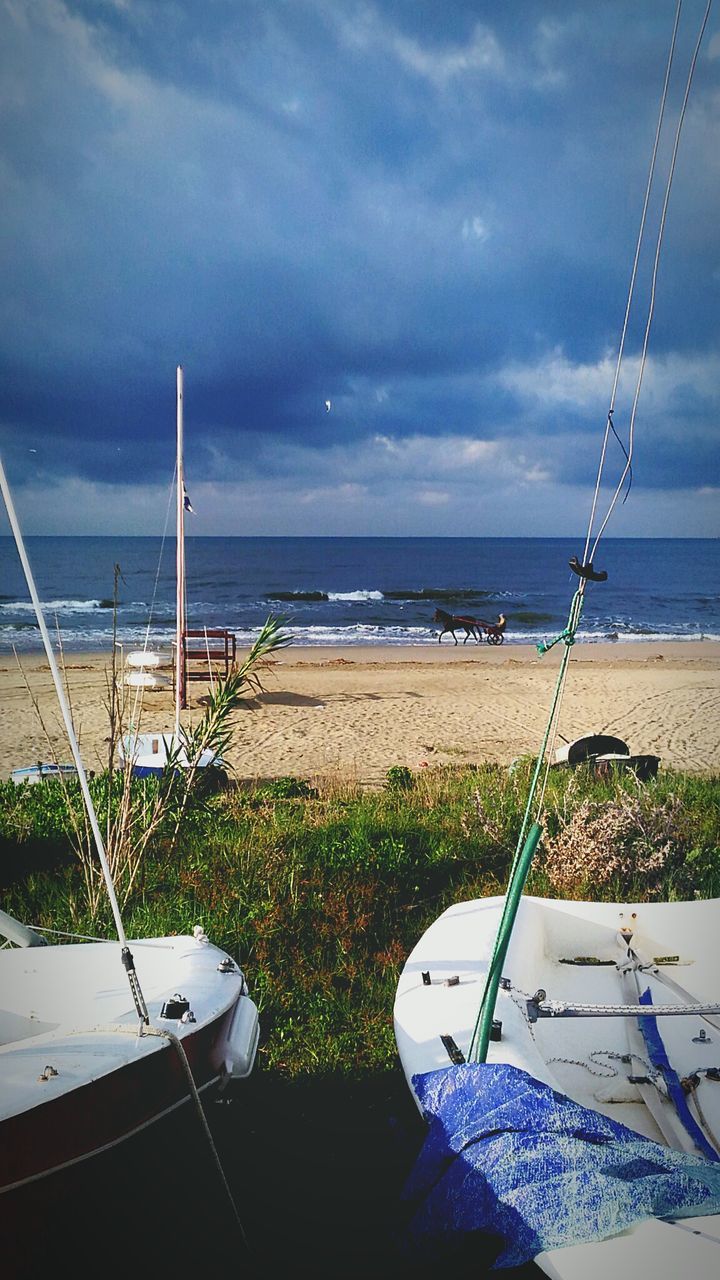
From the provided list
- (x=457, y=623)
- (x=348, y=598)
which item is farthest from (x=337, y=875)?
(x=348, y=598)

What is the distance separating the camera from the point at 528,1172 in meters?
2.04

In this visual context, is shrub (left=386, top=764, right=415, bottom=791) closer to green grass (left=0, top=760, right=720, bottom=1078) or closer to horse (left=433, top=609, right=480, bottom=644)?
green grass (left=0, top=760, right=720, bottom=1078)

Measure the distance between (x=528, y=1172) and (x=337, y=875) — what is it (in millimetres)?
3339

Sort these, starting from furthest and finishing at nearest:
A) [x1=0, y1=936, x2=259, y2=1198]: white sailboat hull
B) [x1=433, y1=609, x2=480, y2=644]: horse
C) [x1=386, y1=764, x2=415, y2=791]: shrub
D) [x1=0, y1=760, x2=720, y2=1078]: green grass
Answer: [x1=433, y1=609, x2=480, y2=644]: horse, [x1=386, y1=764, x2=415, y2=791]: shrub, [x1=0, y1=760, x2=720, y2=1078]: green grass, [x1=0, y1=936, x2=259, y2=1198]: white sailboat hull

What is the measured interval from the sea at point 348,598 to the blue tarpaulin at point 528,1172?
46.6 feet

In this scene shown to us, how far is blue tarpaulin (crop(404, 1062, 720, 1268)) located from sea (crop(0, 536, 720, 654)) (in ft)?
46.6

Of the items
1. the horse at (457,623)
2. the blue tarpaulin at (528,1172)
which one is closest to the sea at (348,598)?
the horse at (457,623)

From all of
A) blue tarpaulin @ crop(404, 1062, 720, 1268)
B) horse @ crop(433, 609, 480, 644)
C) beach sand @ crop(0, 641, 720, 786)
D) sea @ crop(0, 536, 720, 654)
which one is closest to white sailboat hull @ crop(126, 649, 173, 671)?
beach sand @ crop(0, 641, 720, 786)

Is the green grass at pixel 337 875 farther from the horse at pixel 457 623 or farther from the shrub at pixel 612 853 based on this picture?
the horse at pixel 457 623

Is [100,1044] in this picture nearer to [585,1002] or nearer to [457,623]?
[585,1002]

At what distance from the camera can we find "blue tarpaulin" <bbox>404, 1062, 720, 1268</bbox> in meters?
1.91

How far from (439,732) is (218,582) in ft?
126

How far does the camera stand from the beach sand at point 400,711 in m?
11.3

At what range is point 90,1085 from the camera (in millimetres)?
2080
